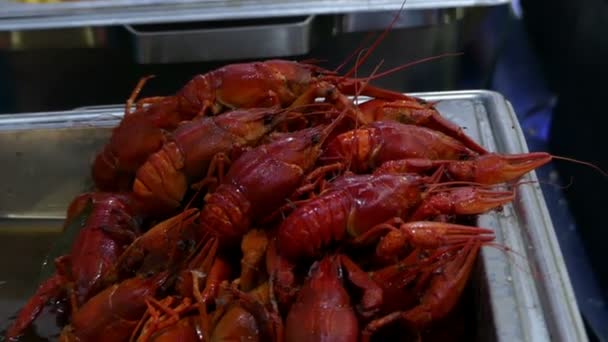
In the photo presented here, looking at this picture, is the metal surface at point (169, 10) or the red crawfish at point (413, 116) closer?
the red crawfish at point (413, 116)

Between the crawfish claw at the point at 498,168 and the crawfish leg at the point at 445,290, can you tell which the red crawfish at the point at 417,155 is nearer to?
the crawfish claw at the point at 498,168

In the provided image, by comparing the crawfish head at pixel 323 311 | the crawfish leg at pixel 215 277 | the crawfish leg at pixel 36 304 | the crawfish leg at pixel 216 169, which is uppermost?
the crawfish leg at pixel 216 169

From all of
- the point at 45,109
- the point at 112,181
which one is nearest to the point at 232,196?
the point at 112,181

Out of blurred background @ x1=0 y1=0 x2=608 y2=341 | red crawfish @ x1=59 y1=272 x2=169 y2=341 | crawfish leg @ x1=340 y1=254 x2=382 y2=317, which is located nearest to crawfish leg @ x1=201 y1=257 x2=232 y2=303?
red crawfish @ x1=59 y1=272 x2=169 y2=341

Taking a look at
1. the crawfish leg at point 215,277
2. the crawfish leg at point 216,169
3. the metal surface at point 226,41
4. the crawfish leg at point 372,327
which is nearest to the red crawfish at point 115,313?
the crawfish leg at point 215,277

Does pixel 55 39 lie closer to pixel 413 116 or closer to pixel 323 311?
pixel 413 116

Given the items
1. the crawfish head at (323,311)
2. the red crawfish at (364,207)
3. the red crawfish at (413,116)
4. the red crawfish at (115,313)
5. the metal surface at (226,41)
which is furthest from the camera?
the metal surface at (226,41)

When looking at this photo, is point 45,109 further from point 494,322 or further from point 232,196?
point 494,322

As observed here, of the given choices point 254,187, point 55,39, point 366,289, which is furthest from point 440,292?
point 55,39
